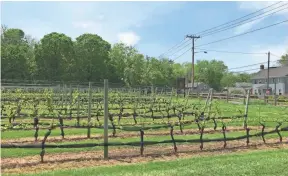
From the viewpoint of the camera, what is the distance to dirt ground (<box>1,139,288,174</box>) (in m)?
7.41

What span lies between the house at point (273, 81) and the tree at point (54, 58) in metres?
35.4

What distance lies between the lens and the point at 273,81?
7438 centimetres

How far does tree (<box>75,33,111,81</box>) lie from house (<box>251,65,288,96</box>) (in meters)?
29.9

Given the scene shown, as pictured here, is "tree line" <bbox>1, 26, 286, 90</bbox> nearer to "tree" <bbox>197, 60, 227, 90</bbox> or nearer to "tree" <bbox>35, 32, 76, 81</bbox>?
"tree" <bbox>35, 32, 76, 81</bbox>

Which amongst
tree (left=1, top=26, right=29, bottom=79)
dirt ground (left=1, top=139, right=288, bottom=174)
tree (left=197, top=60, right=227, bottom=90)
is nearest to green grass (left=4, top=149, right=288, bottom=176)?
dirt ground (left=1, top=139, right=288, bottom=174)

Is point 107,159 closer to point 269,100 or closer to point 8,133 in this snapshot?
point 8,133

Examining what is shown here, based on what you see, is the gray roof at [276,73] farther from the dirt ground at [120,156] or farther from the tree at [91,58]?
the dirt ground at [120,156]

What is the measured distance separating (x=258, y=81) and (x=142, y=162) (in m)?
77.8

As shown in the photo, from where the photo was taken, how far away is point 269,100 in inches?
1399

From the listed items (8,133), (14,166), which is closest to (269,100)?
(8,133)

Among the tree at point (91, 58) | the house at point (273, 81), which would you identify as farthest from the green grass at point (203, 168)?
the house at point (273, 81)

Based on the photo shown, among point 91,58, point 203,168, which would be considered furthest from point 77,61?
point 203,168

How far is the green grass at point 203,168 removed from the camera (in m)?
6.78

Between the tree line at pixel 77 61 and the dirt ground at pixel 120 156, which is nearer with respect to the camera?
the dirt ground at pixel 120 156
